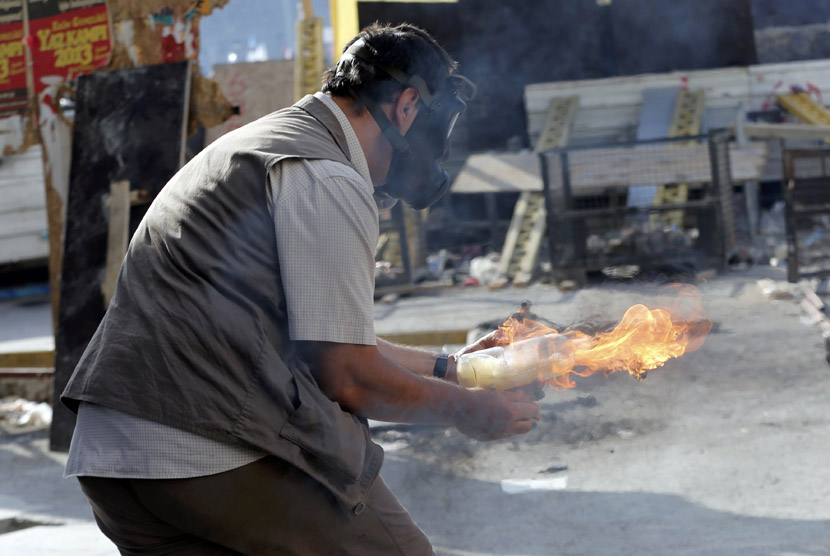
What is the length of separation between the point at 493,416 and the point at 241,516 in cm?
66

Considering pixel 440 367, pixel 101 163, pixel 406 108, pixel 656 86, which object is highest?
pixel 406 108

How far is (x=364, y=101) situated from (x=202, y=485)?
969 millimetres

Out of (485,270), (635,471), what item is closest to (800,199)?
(485,270)

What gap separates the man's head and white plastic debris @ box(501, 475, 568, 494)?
284 centimetres

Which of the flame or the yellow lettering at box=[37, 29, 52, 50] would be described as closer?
the flame

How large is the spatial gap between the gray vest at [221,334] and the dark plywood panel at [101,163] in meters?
4.03

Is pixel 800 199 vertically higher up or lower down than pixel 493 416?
lower down

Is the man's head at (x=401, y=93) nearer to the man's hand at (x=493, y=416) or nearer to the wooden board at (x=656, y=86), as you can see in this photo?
the man's hand at (x=493, y=416)

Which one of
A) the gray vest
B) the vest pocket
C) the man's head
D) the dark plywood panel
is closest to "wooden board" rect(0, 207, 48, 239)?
the dark plywood panel

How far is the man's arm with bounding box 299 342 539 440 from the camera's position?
192cm

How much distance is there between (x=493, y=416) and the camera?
2201 millimetres

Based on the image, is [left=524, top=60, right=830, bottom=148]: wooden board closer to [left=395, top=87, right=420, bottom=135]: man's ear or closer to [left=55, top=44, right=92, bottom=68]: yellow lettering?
[left=55, top=44, right=92, bottom=68]: yellow lettering

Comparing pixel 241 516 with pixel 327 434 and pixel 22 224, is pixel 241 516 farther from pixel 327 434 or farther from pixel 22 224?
pixel 22 224

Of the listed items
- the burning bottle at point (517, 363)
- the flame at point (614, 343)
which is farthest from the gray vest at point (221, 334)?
the flame at point (614, 343)
